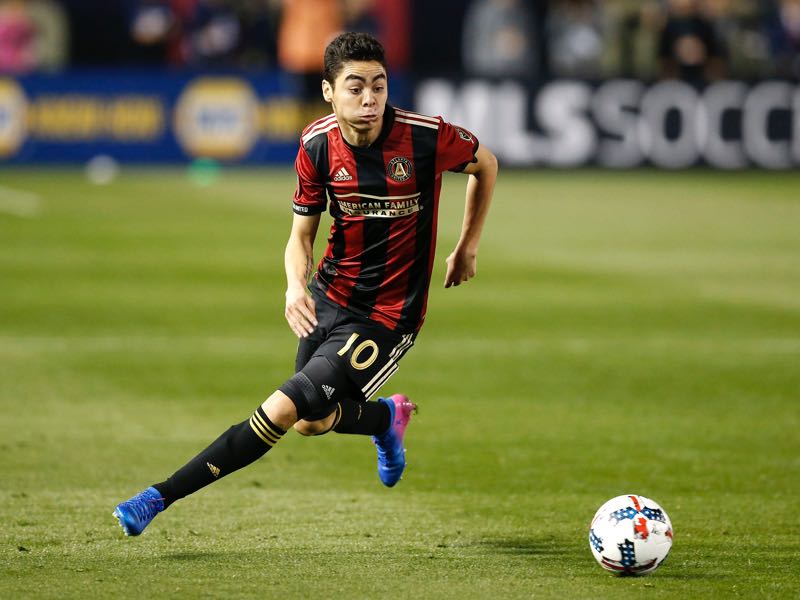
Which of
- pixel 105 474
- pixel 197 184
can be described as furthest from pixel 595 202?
pixel 105 474

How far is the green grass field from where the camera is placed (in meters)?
6.00

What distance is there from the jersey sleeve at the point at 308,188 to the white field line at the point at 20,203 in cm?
1339

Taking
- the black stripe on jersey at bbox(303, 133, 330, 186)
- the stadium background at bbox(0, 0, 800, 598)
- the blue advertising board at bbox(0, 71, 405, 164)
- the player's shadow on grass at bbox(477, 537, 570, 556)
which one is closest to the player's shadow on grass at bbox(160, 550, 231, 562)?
the stadium background at bbox(0, 0, 800, 598)

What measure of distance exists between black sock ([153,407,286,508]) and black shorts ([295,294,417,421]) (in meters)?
0.24

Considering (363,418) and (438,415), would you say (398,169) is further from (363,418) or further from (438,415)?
(438,415)

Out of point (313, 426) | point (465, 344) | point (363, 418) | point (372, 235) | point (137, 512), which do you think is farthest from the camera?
point (465, 344)

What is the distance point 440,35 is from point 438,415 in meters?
21.3

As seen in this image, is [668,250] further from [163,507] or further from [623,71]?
[163,507]

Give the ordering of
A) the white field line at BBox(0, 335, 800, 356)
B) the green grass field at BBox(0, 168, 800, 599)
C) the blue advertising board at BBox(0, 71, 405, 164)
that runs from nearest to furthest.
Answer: the green grass field at BBox(0, 168, 800, 599)
the white field line at BBox(0, 335, 800, 356)
the blue advertising board at BBox(0, 71, 405, 164)

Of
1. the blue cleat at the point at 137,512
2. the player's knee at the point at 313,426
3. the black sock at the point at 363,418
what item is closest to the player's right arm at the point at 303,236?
the player's knee at the point at 313,426

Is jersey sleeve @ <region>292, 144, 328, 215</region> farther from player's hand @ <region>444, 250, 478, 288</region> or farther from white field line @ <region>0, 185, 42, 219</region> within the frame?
white field line @ <region>0, 185, 42, 219</region>

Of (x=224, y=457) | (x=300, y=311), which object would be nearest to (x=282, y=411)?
(x=224, y=457)

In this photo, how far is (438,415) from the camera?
9.40 meters

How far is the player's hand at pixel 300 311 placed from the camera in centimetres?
629
